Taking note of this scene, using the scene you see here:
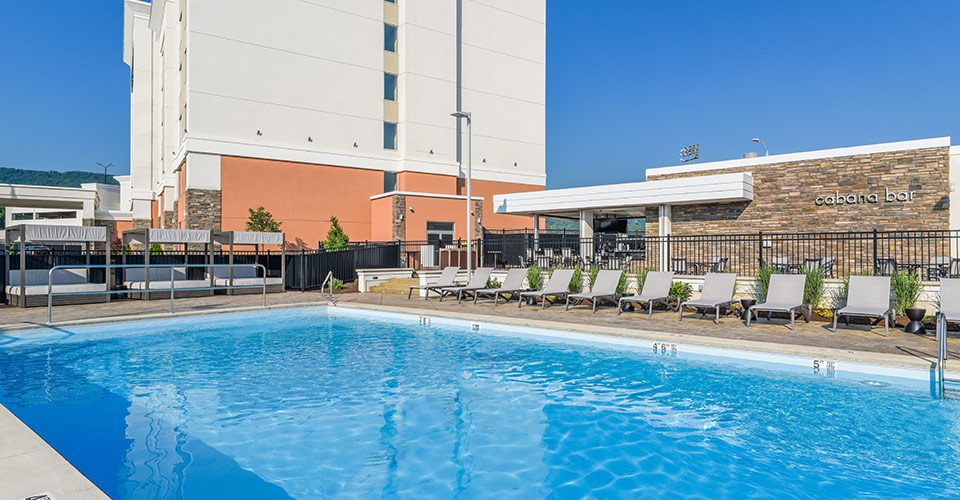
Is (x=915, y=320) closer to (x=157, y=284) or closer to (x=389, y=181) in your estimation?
(x=157, y=284)

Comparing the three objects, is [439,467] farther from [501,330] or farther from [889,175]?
[889,175]

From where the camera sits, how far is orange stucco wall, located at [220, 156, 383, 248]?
26.5m

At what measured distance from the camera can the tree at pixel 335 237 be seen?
2611 cm

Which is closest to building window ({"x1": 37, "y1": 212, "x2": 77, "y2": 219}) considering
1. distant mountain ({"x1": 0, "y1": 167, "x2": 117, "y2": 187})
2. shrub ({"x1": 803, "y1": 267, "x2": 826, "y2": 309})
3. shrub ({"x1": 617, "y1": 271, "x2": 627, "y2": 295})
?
shrub ({"x1": 617, "y1": 271, "x2": 627, "y2": 295})

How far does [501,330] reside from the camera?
37.2 ft

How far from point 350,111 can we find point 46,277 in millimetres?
17127

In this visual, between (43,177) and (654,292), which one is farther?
Result: (43,177)

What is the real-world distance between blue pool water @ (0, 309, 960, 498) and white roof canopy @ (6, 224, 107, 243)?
22.0 feet

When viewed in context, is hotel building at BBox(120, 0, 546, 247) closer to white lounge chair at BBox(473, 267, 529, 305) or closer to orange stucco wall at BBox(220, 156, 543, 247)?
orange stucco wall at BBox(220, 156, 543, 247)

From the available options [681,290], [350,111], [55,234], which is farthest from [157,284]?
[350,111]

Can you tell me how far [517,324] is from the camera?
36.8ft

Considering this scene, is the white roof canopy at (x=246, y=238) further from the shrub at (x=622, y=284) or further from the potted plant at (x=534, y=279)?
the shrub at (x=622, y=284)

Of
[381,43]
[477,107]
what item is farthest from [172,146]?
[477,107]

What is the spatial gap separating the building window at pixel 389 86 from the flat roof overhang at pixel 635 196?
11.5 metres
